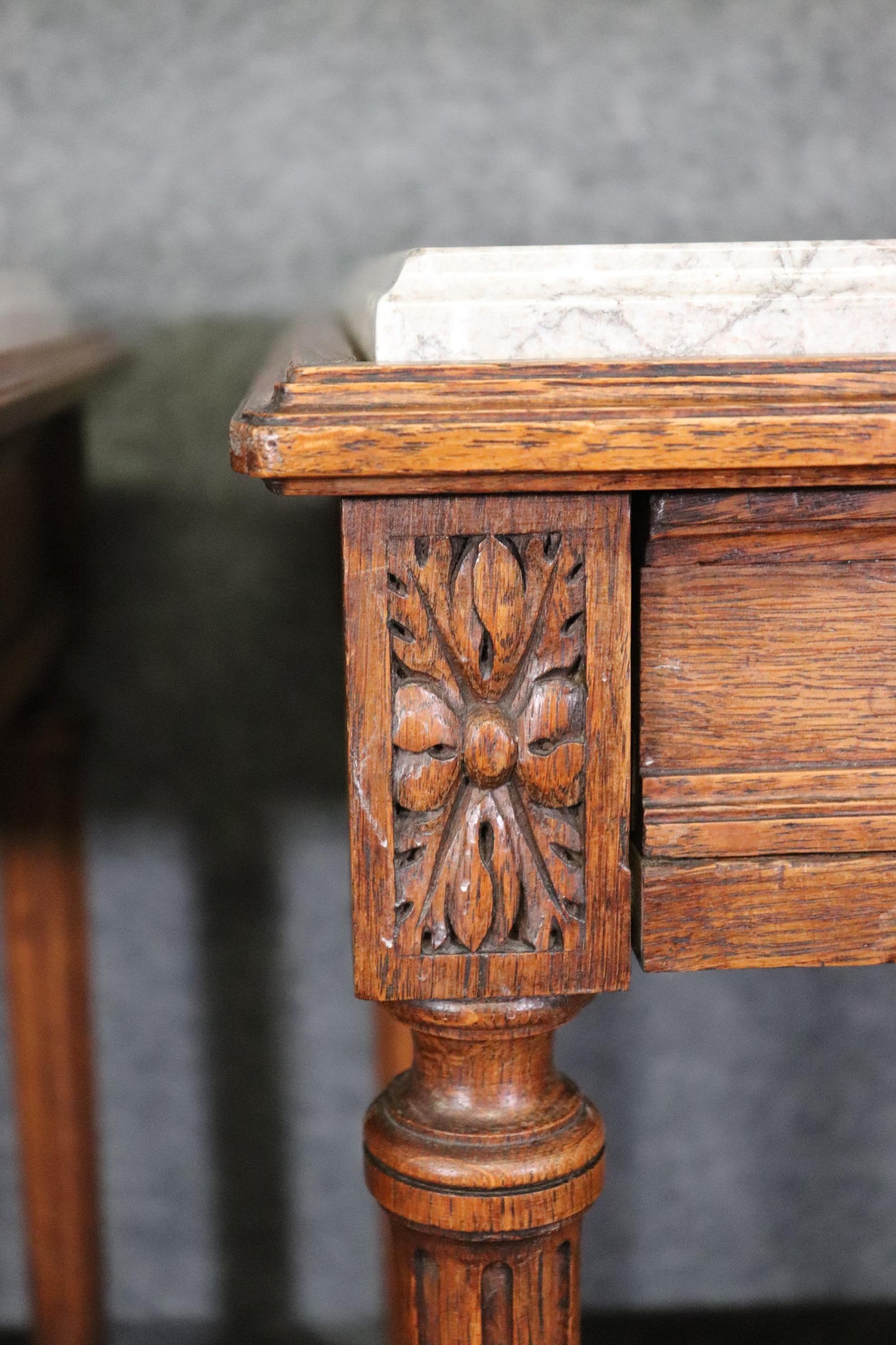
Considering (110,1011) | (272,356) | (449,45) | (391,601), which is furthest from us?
(110,1011)

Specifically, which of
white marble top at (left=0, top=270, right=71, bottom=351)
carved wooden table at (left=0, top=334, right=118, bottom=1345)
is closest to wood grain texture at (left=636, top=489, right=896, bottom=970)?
white marble top at (left=0, top=270, right=71, bottom=351)

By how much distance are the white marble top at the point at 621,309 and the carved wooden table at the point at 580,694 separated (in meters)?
0.02

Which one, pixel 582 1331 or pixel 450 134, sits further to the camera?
pixel 582 1331

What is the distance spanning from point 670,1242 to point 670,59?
94cm

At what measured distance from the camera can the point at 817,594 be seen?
0.46 meters

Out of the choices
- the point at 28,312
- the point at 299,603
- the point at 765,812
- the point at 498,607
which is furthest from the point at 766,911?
the point at 299,603

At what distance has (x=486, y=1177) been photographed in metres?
0.48

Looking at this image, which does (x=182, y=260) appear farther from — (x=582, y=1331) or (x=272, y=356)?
(x=582, y=1331)

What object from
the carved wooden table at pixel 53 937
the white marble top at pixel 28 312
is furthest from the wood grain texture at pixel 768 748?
the carved wooden table at pixel 53 937

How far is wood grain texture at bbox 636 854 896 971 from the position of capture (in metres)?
0.46

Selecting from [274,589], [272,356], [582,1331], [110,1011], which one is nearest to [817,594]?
[272,356]

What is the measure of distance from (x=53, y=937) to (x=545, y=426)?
809 millimetres

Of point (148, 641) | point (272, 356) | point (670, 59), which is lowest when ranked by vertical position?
point (148, 641)

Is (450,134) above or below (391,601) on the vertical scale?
above
